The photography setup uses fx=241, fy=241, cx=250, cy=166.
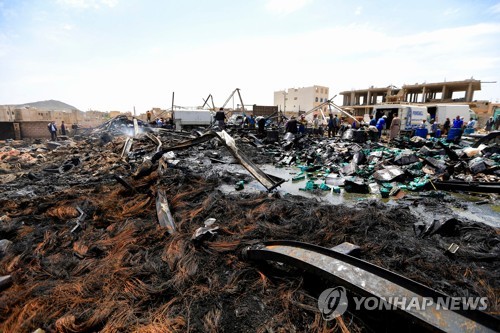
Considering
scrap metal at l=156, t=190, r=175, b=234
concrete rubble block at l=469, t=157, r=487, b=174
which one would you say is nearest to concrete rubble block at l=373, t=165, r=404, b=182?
concrete rubble block at l=469, t=157, r=487, b=174

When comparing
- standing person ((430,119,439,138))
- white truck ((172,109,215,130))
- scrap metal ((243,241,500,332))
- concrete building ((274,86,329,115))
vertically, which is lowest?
scrap metal ((243,241,500,332))

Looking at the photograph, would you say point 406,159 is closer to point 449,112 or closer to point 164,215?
point 164,215

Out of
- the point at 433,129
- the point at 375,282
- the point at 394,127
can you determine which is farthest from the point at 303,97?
the point at 375,282

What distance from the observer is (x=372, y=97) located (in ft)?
174

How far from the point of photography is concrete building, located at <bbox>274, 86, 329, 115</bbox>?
216ft

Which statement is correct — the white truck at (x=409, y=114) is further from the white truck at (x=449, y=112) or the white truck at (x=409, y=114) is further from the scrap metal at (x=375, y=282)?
the scrap metal at (x=375, y=282)

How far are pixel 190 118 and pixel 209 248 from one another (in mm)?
20268

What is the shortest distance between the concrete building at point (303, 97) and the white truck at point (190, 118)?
1741 inches

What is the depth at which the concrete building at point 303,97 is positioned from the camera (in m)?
65.8

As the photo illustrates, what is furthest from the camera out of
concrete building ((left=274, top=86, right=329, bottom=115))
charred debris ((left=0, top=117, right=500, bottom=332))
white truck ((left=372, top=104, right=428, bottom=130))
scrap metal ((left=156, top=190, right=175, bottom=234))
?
concrete building ((left=274, top=86, right=329, bottom=115))

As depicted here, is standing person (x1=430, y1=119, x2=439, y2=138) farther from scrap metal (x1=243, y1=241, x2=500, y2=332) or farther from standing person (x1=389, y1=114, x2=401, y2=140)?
scrap metal (x1=243, y1=241, x2=500, y2=332)

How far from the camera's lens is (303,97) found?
67875mm

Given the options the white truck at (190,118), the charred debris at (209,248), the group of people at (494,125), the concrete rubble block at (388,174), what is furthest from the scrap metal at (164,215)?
the group of people at (494,125)

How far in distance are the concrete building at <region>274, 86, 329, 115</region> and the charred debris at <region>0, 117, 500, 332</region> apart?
6076 cm
